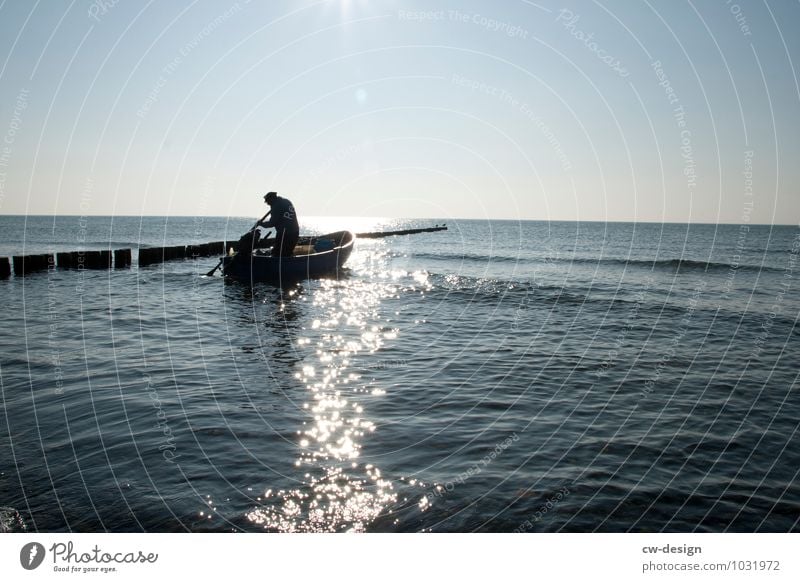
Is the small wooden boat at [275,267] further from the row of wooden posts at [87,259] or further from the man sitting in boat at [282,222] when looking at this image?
the row of wooden posts at [87,259]

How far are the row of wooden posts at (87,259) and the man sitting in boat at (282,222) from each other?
A: 14414mm

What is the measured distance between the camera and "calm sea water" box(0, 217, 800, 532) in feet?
20.3

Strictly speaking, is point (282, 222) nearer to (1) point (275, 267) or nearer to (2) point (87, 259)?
(1) point (275, 267)

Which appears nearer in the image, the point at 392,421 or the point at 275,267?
the point at 392,421

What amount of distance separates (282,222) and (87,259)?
56.6ft

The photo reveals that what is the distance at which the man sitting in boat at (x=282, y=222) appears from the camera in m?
26.4
